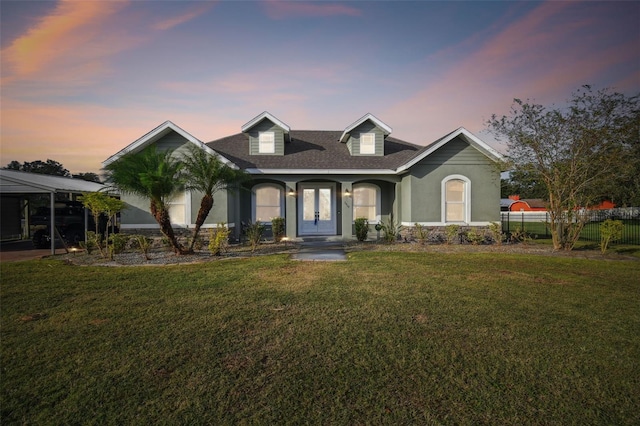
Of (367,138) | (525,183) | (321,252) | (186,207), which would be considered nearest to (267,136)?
(367,138)

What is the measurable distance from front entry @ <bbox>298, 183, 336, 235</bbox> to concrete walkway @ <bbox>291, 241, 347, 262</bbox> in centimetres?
216

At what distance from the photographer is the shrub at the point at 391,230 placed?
13.6 m

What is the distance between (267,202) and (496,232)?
10.6 m

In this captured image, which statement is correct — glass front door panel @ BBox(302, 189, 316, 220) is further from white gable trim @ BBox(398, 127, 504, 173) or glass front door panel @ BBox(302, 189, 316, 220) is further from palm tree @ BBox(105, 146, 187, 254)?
palm tree @ BBox(105, 146, 187, 254)

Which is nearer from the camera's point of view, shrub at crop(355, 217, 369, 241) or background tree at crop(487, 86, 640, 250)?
background tree at crop(487, 86, 640, 250)

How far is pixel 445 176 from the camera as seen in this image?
13867 mm

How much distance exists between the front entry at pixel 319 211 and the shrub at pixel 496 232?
7276mm

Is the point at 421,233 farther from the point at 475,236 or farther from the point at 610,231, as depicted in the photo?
the point at 610,231

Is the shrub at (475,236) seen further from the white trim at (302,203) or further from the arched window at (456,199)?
the white trim at (302,203)

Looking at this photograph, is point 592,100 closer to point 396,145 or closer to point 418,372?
point 396,145

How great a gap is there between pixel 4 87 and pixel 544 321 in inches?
574

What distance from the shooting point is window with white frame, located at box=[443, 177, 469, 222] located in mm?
14000

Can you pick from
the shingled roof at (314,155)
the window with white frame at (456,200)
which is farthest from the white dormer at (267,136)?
the window with white frame at (456,200)

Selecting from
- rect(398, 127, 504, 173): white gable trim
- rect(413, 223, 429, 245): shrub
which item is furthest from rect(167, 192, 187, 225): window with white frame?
rect(413, 223, 429, 245): shrub
